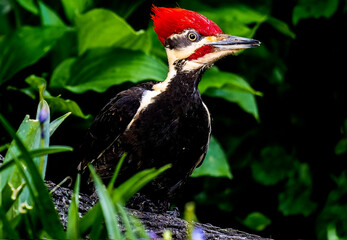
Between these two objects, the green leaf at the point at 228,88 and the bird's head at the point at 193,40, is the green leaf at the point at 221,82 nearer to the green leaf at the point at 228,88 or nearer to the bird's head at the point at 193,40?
the green leaf at the point at 228,88

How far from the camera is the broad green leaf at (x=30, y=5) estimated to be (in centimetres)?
396

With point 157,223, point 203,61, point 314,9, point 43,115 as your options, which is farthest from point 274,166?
point 43,115

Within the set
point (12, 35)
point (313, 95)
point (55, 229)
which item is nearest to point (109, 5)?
point (12, 35)

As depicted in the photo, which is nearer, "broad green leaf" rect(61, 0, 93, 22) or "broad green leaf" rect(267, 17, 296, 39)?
"broad green leaf" rect(61, 0, 93, 22)

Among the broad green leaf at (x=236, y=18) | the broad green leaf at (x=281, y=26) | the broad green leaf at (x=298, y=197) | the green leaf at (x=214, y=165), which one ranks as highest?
the broad green leaf at (x=236, y=18)

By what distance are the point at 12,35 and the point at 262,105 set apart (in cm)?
183

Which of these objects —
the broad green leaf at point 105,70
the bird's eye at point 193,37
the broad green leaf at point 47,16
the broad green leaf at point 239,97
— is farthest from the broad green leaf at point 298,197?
the bird's eye at point 193,37

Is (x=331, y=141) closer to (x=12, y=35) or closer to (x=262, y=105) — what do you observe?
(x=262, y=105)

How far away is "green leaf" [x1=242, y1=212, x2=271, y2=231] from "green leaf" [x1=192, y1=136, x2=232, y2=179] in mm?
541

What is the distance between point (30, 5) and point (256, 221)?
2.04m

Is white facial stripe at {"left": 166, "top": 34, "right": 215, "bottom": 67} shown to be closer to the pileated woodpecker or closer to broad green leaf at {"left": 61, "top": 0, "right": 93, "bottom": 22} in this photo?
the pileated woodpecker

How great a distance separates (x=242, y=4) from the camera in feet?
14.3

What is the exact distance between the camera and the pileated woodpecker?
2.52 meters

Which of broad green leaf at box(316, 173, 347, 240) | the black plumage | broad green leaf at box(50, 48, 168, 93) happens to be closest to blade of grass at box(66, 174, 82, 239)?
the black plumage
